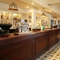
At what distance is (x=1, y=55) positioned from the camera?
2.03 meters

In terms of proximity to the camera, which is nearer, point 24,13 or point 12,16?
point 12,16

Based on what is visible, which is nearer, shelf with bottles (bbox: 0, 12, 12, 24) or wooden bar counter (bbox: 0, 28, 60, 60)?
wooden bar counter (bbox: 0, 28, 60, 60)

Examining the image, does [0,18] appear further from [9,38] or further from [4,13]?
[9,38]

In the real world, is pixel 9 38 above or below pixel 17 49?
above

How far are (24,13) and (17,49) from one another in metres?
6.80

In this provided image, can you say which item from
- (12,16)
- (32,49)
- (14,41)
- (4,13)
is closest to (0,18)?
(4,13)

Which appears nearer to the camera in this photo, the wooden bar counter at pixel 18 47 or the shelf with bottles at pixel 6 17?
the wooden bar counter at pixel 18 47

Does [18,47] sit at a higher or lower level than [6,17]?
lower

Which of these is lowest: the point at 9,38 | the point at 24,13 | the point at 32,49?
the point at 32,49

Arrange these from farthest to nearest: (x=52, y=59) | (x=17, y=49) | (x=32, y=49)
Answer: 1. (x=52, y=59)
2. (x=32, y=49)
3. (x=17, y=49)

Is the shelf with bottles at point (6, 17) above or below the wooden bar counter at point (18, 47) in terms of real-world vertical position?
above

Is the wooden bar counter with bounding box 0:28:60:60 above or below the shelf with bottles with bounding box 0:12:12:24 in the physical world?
below

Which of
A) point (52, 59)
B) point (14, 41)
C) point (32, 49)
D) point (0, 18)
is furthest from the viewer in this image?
point (0, 18)

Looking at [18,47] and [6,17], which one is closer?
[18,47]
